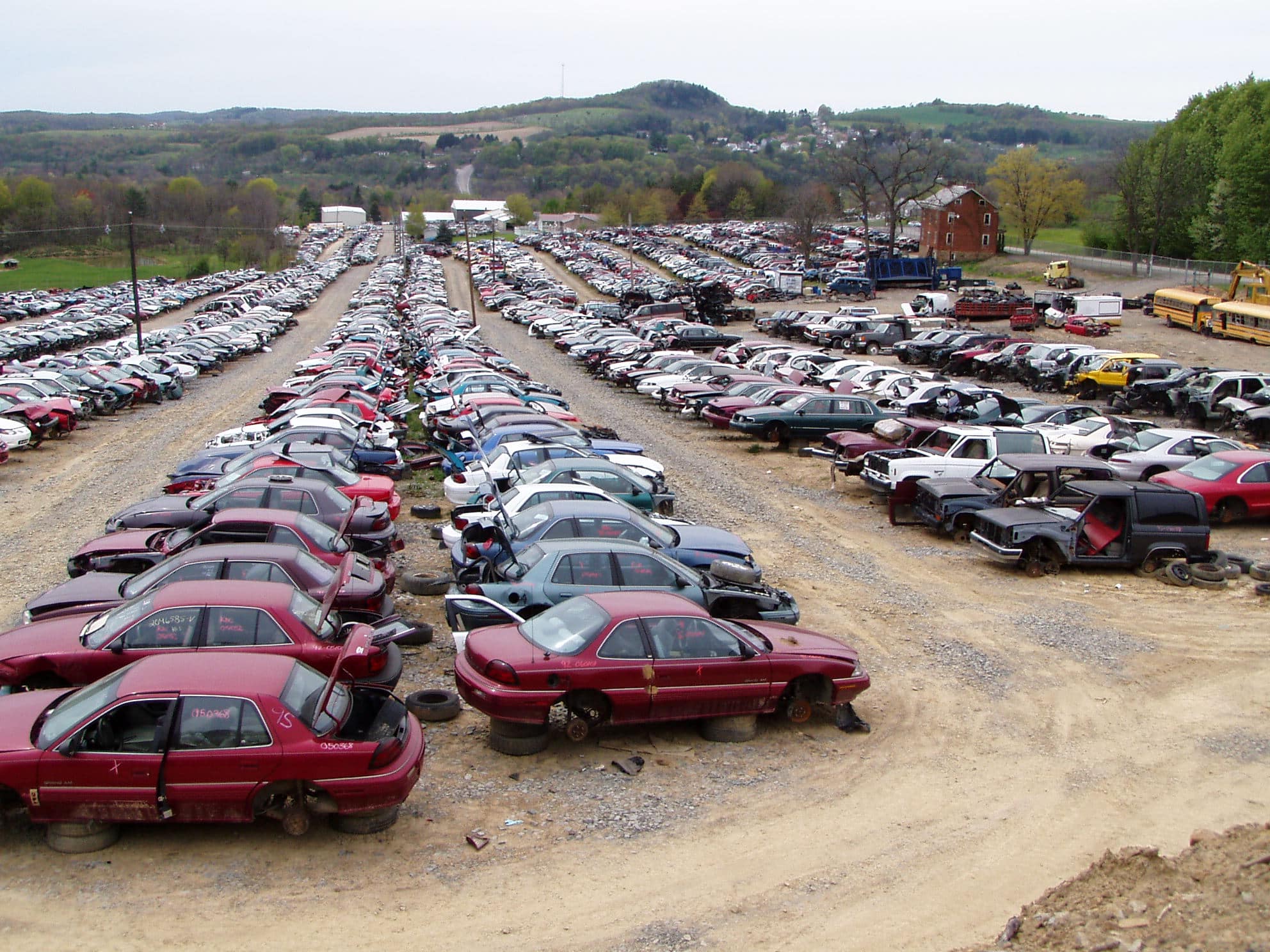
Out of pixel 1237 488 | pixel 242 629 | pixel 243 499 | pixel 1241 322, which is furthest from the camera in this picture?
pixel 1241 322

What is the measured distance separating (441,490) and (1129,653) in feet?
42.3

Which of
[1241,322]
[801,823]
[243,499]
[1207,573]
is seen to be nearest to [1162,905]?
[801,823]

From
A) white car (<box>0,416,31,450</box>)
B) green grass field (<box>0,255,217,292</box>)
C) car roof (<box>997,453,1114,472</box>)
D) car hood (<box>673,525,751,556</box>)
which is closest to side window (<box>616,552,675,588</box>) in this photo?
car hood (<box>673,525,751,556</box>)

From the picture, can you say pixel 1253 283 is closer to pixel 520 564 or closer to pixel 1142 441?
pixel 1142 441

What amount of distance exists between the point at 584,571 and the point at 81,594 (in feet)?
16.8

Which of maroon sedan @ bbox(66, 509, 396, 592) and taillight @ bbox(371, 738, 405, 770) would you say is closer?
taillight @ bbox(371, 738, 405, 770)

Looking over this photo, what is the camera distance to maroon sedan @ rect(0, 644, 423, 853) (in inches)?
294

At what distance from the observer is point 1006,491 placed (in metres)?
17.8

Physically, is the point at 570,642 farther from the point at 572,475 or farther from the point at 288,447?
the point at 288,447

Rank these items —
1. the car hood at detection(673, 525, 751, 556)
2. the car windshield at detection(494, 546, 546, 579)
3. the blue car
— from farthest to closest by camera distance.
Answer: the car hood at detection(673, 525, 751, 556) < the blue car < the car windshield at detection(494, 546, 546, 579)

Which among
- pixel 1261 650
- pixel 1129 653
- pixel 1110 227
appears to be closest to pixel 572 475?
pixel 1129 653

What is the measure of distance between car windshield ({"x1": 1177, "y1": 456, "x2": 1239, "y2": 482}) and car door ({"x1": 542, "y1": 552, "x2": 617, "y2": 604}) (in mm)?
12665

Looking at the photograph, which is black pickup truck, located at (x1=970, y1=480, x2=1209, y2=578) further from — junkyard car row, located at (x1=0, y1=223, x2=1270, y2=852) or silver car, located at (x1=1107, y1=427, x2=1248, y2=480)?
silver car, located at (x1=1107, y1=427, x2=1248, y2=480)

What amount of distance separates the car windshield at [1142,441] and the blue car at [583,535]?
447 inches
